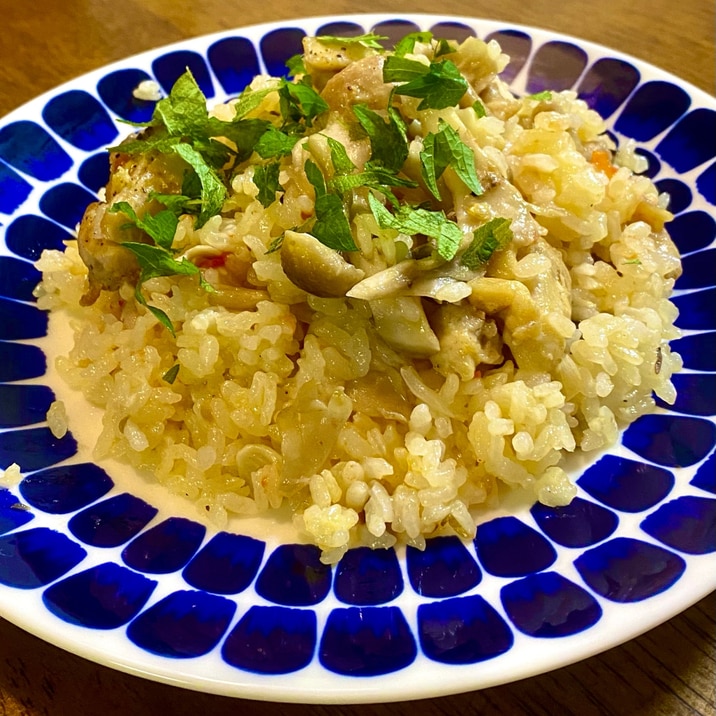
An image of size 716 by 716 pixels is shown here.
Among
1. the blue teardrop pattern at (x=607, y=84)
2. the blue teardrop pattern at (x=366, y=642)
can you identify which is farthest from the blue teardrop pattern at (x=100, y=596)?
the blue teardrop pattern at (x=607, y=84)

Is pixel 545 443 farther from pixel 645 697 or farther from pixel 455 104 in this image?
pixel 455 104

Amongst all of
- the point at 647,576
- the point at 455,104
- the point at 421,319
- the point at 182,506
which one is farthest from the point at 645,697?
the point at 455,104

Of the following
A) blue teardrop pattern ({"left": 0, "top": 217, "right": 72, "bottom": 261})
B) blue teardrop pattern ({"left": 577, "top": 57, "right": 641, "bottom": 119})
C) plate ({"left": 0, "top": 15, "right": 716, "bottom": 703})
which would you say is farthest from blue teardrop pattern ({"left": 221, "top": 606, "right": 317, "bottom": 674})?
blue teardrop pattern ({"left": 577, "top": 57, "right": 641, "bottom": 119})

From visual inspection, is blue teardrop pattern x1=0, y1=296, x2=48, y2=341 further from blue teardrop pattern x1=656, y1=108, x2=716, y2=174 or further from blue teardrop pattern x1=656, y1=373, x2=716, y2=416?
blue teardrop pattern x1=656, y1=108, x2=716, y2=174

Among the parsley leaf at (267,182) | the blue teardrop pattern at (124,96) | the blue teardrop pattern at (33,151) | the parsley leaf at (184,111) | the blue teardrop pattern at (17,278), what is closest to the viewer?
the parsley leaf at (267,182)

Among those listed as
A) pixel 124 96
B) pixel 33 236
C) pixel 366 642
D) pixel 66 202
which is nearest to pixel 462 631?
pixel 366 642

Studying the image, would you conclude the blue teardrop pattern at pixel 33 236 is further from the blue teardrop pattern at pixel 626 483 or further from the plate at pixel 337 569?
the blue teardrop pattern at pixel 626 483
